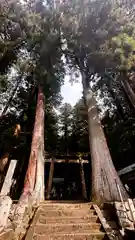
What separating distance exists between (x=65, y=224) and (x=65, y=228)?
0.16 m

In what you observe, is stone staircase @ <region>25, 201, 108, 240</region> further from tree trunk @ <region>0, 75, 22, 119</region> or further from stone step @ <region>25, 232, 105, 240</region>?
tree trunk @ <region>0, 75, 22, 119</region>

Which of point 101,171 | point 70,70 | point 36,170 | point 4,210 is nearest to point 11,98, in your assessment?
point 70,70

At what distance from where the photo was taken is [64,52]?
1376cm

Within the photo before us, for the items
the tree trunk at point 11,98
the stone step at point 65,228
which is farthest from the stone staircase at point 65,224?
the tree trunk at point 11,98

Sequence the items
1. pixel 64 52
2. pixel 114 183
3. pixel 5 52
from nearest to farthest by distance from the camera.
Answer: pixel 114 183
pixel 5 52
pixel 64 52

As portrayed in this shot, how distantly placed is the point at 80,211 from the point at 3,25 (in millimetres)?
11034

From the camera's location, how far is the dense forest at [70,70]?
926cm

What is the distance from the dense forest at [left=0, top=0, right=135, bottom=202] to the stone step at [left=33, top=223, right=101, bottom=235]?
202 cm

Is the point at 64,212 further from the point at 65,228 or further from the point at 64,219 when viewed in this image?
the point at 65,228

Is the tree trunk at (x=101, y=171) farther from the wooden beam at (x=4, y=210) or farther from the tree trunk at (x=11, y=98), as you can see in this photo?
the tree trunk at (x=11, y=98)

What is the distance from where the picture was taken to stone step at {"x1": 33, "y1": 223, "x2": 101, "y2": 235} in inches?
194

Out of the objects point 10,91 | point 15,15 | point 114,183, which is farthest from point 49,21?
point 114,183

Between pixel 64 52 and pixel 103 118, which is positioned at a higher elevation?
pixel 64 52

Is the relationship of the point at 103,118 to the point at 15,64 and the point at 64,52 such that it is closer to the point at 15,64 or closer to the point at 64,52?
the point at 64,52
